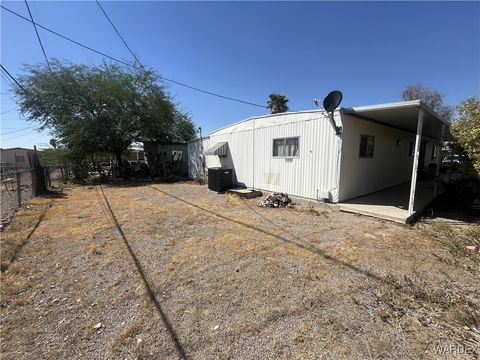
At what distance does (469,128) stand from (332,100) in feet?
10.9

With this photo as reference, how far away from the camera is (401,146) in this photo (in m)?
9.37

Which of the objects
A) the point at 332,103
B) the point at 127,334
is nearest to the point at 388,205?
the point at 332,103

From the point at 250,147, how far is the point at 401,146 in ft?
20.7

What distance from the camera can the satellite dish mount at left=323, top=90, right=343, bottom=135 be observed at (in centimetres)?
585

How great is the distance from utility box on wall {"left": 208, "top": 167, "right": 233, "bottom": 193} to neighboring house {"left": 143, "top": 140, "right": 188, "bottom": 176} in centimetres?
668

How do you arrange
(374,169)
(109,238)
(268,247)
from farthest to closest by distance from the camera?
(374,169) < (109,238) < (268,247)

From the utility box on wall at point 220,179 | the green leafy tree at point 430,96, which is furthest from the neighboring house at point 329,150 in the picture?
the green leafy tree at point 430,96

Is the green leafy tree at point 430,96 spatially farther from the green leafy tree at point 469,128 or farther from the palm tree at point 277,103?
the green leafy tree at point 469,128

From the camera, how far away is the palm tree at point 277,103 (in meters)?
22.7

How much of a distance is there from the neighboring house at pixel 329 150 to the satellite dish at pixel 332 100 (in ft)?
0.77

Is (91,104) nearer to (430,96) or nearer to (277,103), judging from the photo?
(277,103)

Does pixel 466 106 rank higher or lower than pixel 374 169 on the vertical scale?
higher

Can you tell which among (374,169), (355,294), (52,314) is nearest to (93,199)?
(52,314)

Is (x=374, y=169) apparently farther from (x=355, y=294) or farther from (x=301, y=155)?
(x=355, y=294)
